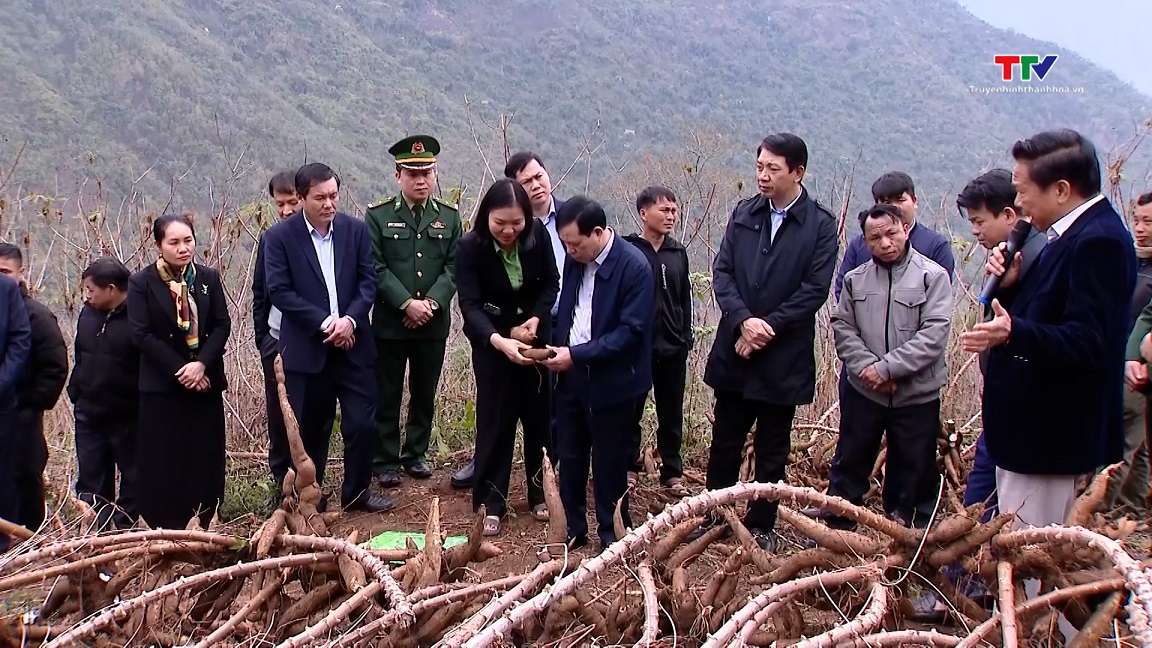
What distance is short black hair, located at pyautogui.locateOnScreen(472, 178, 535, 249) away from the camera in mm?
3723

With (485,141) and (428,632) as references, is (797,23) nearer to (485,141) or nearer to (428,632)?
(485,141)

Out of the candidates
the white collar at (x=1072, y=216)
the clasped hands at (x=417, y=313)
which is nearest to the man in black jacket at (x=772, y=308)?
the white collar at (x=1072, y=216)

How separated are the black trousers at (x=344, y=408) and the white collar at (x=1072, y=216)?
9.96 feet

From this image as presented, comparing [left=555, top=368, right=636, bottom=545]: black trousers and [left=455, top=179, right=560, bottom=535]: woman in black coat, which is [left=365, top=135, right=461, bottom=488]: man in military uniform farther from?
[left=555, top=368, right=636, bottom=545]: black trousers

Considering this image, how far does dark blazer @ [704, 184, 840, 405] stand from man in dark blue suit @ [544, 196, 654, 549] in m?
0.38

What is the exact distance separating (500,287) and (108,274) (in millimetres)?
1844

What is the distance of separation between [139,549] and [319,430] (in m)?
2.09

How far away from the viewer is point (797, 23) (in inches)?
1315

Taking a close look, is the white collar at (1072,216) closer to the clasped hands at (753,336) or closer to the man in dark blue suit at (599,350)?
the clasped hands at (753,336)

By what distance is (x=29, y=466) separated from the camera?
391 centimetres

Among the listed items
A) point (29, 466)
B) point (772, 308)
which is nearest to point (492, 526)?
point (772, 308)

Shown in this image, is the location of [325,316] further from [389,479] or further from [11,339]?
[11,339]

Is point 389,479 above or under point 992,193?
under

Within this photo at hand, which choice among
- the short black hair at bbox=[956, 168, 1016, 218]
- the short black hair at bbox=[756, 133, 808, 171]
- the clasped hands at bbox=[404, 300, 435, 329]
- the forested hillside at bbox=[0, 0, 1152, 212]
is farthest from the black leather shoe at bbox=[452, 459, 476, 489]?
the forested hillside at bbox=[0, 0, 1152, 212]
